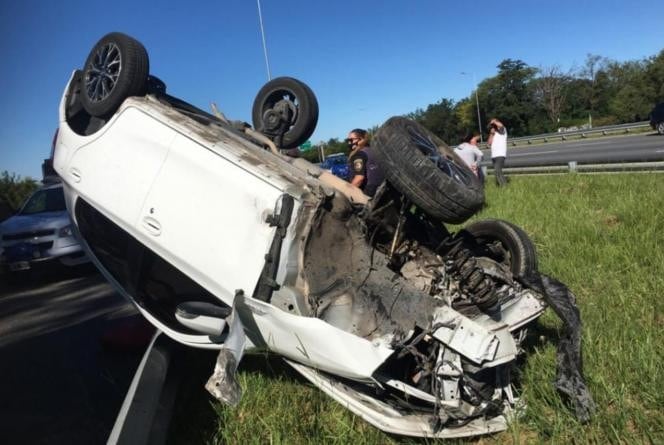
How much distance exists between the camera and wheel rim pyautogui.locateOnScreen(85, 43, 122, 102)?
3.37m

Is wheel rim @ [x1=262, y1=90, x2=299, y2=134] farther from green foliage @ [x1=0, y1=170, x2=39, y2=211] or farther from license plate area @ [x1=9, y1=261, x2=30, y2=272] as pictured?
green foliage @ [x1=0, y1=170, x2=39, y2=211]

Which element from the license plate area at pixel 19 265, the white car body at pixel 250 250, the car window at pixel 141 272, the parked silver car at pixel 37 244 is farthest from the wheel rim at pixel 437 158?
the license plate area at pixel 19 265

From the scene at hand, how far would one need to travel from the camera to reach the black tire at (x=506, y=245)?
3.00 meters

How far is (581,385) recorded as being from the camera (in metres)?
2.31

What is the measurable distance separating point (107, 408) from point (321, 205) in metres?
1.90

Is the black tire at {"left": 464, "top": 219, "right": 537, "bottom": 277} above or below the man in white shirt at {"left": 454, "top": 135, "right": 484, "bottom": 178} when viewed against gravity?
below

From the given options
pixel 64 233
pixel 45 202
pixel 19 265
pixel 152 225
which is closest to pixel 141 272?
pixel 152 225

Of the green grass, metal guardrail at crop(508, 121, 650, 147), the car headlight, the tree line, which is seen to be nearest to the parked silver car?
the car headlight

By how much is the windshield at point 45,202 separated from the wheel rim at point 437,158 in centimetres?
740

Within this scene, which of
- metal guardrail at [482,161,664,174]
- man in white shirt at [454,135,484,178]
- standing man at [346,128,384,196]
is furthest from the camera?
man in white shirt at [454,135,484,178]

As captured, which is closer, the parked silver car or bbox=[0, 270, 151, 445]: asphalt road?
bbox=[0, 270, 151, 445]: asphalt road

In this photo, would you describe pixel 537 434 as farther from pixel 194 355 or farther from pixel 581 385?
pixel 194 355

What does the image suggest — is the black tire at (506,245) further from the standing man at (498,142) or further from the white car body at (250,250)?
the standing man at (498,142)

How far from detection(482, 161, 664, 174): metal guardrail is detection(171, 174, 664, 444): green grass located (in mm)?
3363
